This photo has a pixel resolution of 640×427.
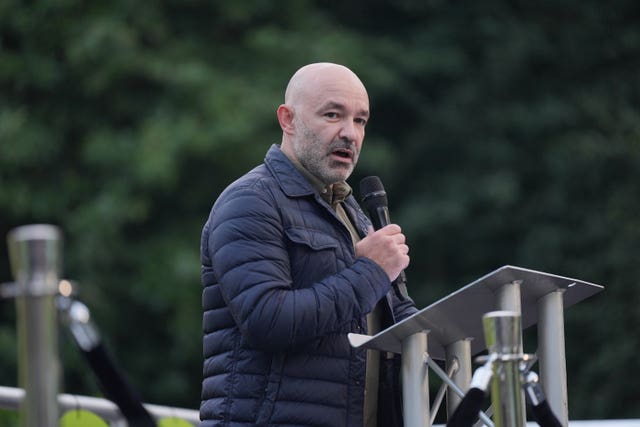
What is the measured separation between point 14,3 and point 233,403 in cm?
927

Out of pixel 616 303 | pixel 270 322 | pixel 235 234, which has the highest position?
pixel 616 303

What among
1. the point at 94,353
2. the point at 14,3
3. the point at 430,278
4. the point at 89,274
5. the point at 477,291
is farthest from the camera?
the point at 430,278

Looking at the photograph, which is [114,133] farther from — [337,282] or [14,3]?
[337,282]

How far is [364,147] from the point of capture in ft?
37.2

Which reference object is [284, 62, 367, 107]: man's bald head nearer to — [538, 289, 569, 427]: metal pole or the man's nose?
the man's nose

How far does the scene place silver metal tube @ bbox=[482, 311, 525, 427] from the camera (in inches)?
84.4

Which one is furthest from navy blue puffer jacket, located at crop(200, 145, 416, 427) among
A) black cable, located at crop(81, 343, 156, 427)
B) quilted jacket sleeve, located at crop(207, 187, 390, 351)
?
black cable, located at crop(81, 343, 156, 427)

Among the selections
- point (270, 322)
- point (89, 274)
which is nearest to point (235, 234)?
point (270, 322)

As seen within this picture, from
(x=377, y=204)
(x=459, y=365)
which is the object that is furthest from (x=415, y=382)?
(x=377, y=204)

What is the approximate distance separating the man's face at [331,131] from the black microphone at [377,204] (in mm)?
95

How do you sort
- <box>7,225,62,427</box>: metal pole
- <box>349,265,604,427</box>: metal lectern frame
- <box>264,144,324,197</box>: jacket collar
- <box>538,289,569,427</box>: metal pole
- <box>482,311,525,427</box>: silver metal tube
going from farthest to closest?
<box>264,144,324,197</box>: jacket collar, <box>538,289,569,427</box>: metal pole, <box>349,265,604,427</box>: metal lectern frame, <box>482,311,525,427</box>: silver metal tube, <box>7,225,62,427</box>: metal pole

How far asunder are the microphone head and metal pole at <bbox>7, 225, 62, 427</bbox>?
1420 millimetres

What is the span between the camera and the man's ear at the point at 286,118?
300 cm

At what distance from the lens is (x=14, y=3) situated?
36.8 ft
